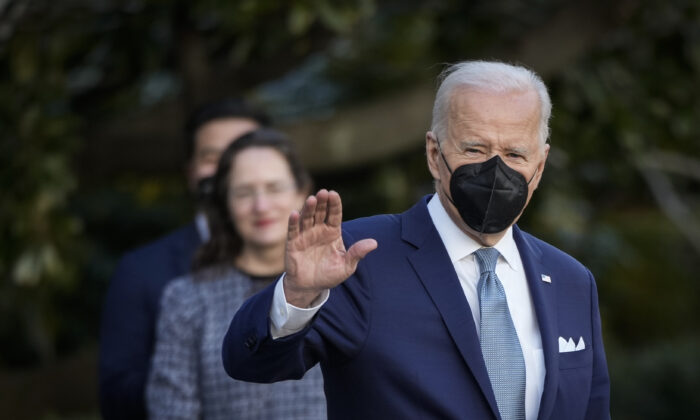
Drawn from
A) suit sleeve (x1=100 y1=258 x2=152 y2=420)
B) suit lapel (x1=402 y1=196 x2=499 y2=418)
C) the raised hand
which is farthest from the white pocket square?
suit sleeve (x1=100 y1=258 x2=152 y2=420)

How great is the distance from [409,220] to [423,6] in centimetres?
371

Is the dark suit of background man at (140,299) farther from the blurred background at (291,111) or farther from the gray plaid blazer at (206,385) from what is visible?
the blurred background at (291,111)

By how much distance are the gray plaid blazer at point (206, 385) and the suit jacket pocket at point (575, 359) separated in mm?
1014

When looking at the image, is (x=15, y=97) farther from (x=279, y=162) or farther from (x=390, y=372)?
(x=390, y=372)

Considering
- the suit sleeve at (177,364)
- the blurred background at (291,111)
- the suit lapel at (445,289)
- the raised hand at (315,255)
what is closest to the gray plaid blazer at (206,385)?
the suit sleeve at (177,364)

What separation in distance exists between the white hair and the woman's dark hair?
122 cm

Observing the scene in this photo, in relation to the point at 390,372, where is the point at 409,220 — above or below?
above

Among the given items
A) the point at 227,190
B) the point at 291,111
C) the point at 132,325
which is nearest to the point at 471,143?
the point at 227,190

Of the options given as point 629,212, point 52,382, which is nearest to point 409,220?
point 52,382

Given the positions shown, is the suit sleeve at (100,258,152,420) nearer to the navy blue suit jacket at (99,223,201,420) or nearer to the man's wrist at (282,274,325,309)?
the navy blue suit jacket at (99,223,201,420)

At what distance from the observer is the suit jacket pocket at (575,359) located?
84.4 inches

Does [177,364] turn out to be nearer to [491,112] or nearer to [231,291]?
[231,291]

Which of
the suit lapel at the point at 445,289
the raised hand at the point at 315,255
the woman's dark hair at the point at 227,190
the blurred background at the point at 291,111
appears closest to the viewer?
the raised hand at the point at 315,255

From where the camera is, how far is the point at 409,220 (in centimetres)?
222
